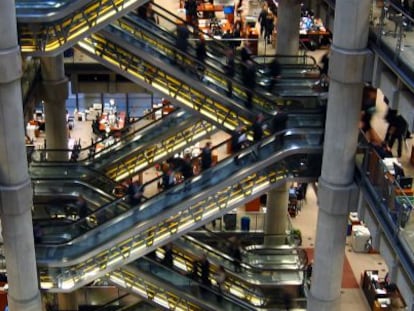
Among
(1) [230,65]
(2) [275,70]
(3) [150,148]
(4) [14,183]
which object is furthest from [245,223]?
(4) [14,183]

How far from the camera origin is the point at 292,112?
1848 centimetres

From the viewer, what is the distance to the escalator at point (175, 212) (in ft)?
56.4

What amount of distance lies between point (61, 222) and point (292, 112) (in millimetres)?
6087

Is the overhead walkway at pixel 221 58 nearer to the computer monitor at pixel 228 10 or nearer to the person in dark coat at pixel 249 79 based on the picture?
the person in dark coat at pixel 249 79

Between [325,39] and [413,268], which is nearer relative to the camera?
[413,268]

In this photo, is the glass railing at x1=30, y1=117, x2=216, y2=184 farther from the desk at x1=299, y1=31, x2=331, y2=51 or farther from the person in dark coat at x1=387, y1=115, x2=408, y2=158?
the desk at x1=299, y1=31, x2=331, y2=51

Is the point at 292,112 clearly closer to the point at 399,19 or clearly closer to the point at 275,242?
the point at 399,19

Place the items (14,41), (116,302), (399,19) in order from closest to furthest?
(399,19)
(14,41)
(116,302)

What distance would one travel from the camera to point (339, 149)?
15.9 metres

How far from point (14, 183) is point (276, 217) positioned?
32.8ft

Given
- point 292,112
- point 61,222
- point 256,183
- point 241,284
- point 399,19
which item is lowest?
point 241,284

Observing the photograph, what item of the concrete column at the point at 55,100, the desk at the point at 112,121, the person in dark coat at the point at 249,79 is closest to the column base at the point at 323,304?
the person in dark coat at the point at 249,79

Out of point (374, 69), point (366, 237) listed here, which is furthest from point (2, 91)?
point (366, 237)

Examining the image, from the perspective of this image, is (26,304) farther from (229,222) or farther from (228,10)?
(228,10)
